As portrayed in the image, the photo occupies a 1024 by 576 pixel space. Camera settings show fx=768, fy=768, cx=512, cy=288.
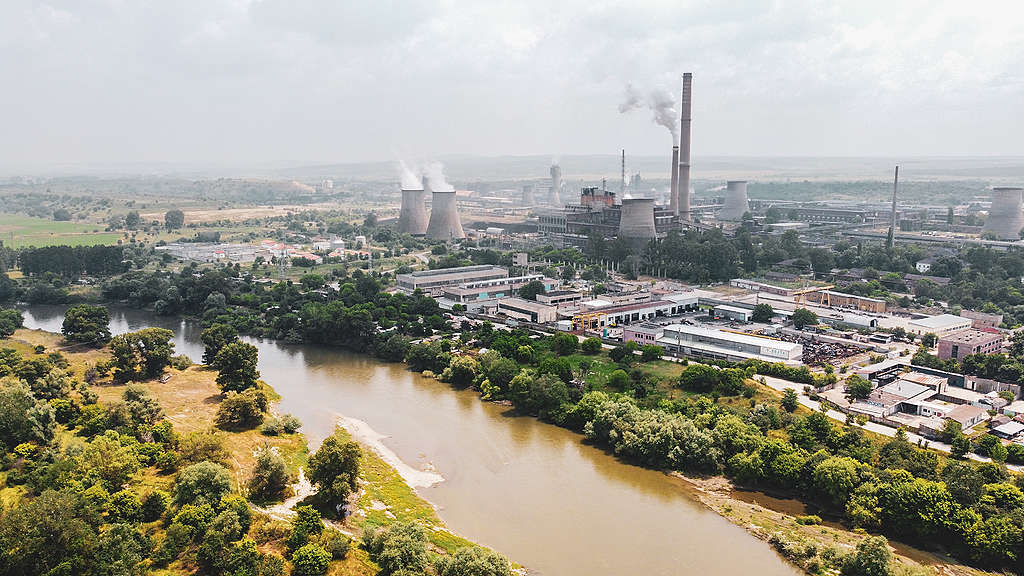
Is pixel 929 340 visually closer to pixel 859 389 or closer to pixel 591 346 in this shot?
pixel 859 389

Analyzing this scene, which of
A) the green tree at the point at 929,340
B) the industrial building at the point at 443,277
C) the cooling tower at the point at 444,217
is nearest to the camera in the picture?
the green tree at the point at 929,340

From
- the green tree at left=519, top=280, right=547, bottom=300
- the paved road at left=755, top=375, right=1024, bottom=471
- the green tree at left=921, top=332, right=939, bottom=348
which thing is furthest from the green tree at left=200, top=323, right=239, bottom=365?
the green tree at left=921, top=332, right=939, bottom=348

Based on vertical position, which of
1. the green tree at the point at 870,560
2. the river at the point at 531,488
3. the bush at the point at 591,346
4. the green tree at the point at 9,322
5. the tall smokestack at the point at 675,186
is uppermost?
the tall smokestack at the point at 675,186

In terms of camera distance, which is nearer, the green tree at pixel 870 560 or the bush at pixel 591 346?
the green tree at pixel 870 560

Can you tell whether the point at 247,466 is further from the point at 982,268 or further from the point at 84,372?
the point at 982,268

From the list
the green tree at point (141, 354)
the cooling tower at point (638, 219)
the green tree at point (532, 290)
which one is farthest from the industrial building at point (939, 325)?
the green tree at point (141, 354)

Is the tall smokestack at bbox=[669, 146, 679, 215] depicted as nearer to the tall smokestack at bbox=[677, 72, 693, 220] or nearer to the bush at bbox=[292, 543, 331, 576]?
the tall smokestack at bbox=[677, 72, 693, 220]

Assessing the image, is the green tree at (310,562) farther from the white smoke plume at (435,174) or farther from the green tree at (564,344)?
the white smoke plume at (435,174)

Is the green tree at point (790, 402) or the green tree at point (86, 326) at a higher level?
the green tree at point (86, 326)

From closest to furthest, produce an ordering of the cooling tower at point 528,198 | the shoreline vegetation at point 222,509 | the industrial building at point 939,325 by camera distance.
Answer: the shoreline vegetation at point 222,509
the industrial building at point 939,325
the cooling tower at point 528,198
